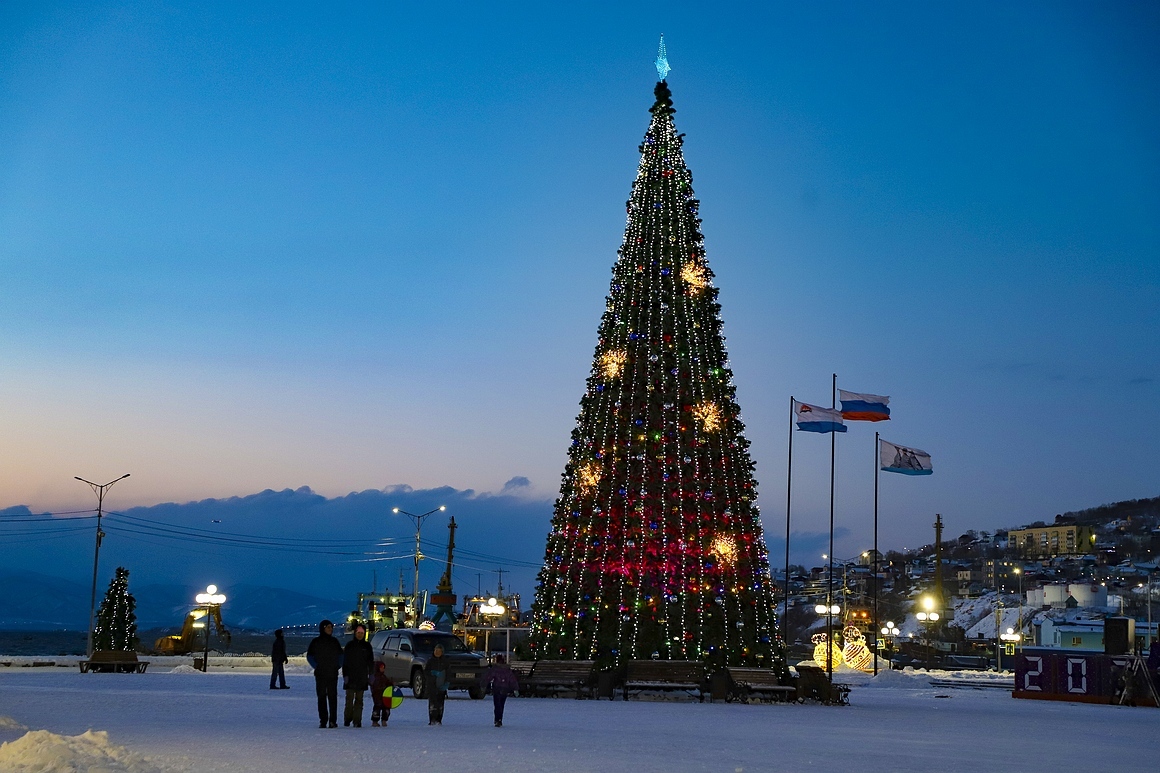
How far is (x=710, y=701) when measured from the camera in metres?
27.6

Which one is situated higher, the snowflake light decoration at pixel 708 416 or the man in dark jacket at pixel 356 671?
the snowflake light decoration at pixel 708 416

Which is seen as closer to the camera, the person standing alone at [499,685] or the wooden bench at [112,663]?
the person standing alone at [499,685]

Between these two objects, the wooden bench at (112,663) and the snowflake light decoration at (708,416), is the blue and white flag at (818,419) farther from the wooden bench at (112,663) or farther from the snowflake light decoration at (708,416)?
the wooden bench at (112,663)

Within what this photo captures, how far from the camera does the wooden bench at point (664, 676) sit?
27031 millimetres

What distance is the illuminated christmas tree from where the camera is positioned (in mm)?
50425

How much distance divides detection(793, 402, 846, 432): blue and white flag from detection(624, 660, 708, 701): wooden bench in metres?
13.2

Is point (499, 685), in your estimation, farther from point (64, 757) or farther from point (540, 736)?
point (64, 757)

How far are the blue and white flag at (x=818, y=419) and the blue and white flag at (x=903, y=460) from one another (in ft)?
14.4

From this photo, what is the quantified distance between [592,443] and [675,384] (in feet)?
8.33

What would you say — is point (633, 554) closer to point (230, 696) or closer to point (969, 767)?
point (230, 696)

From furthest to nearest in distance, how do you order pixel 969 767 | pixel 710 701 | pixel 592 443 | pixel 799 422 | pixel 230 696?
A: pixel 799 422
pixel 592 443
pixel 710 701
pixel 230 696
pixel 969 767

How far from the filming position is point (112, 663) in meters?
38.1

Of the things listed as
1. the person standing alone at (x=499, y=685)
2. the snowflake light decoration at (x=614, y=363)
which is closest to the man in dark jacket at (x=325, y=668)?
the person standing alone at (x=499, y=685)

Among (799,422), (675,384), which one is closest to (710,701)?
(675,384)
